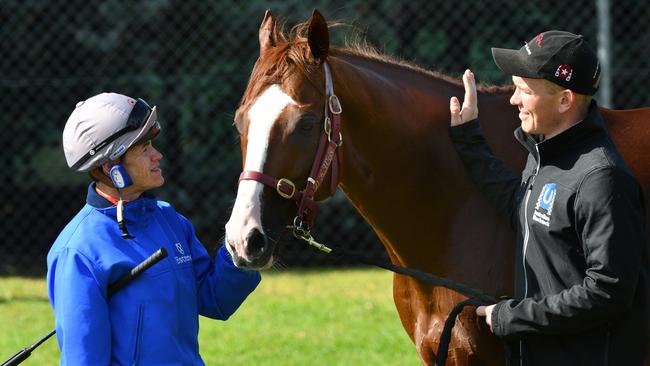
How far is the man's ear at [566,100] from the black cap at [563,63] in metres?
0.02

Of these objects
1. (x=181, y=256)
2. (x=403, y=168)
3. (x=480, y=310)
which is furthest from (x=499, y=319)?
(x=181, y=256)

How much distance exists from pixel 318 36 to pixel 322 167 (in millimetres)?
387

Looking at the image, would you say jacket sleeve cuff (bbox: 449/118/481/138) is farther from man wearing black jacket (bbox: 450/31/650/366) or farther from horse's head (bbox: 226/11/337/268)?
horse's head (bbox: 226/11/337/268)

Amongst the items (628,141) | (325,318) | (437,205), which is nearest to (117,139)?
(437,205)

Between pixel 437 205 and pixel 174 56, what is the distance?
4.68 metres

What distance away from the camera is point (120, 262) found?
2.63m

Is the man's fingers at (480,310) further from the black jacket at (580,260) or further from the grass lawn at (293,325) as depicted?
the grass lawn at (293,325)

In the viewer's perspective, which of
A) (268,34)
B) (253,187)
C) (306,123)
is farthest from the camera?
(268,34)

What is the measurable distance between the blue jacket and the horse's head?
0.22 metres

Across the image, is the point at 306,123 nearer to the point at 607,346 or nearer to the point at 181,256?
the point at 181,256

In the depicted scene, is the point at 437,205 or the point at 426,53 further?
the point at 426,53

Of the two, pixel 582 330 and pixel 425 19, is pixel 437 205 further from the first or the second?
pixel 425 19

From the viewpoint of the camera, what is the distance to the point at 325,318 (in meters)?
5.96

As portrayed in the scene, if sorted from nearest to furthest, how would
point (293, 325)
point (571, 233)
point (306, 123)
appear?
point (571, 233)
point (306, 123)
point (293, 325)
